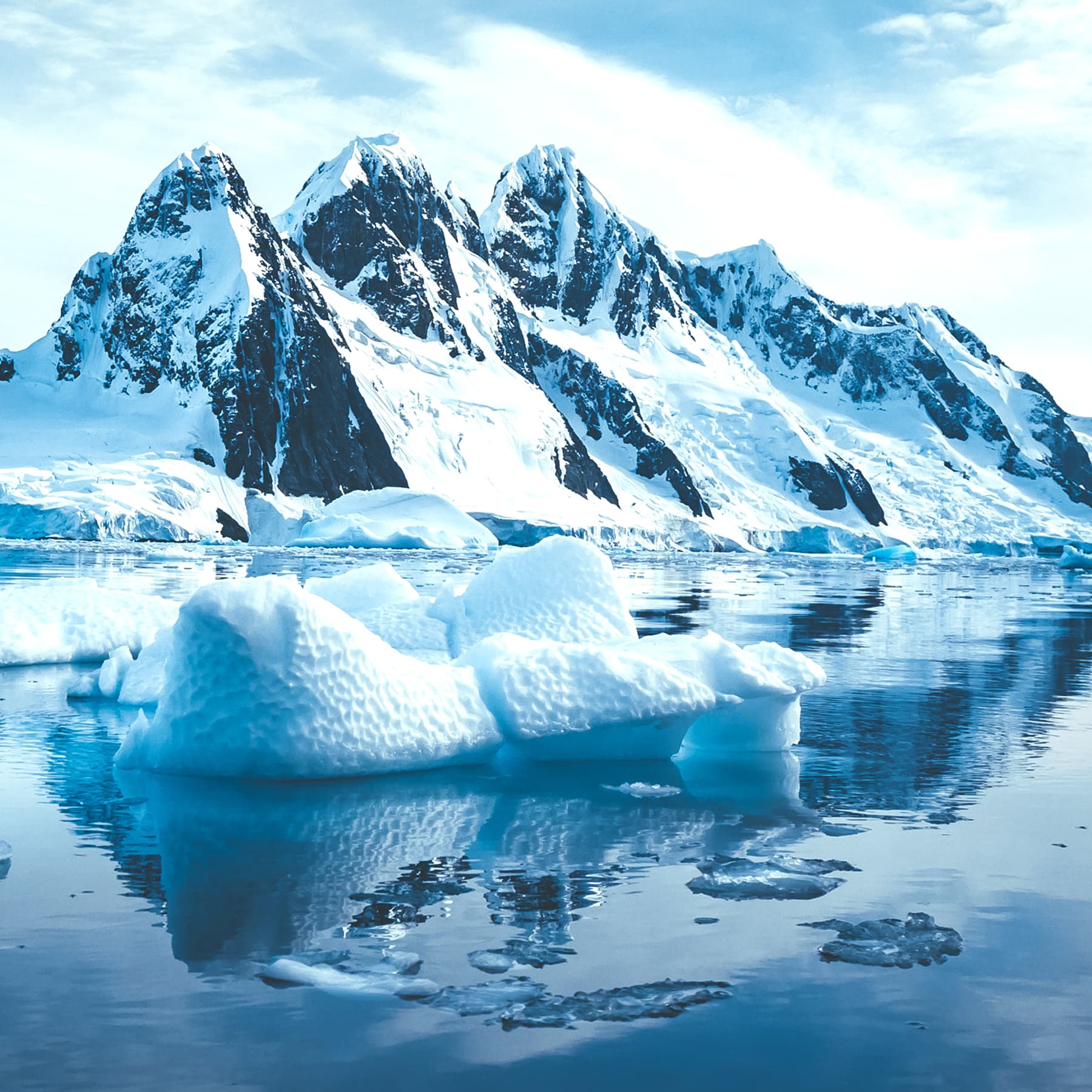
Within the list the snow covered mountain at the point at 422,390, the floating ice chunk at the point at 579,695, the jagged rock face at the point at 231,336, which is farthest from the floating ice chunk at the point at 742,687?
the jagged rock face at the point at 231,336

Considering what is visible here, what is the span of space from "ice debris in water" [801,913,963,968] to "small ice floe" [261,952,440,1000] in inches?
61.0

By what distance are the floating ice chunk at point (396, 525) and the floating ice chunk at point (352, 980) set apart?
71981mm

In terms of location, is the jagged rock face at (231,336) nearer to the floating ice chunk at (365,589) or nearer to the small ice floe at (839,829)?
the floating ice chunk at (365,589)

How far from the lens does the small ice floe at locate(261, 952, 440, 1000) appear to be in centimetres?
418

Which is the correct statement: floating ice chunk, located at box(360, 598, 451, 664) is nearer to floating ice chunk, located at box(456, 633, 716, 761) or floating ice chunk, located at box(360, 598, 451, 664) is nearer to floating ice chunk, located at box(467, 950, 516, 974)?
floating ice chunk, located at box(456, 633, 716, 761)

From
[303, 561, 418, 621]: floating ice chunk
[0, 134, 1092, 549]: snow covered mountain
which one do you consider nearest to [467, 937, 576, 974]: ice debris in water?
[303, 561, 418, 621]: floating ice chunk

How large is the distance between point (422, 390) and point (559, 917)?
396 feet

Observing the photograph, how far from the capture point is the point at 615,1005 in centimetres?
413

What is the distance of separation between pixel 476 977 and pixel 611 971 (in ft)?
1.63

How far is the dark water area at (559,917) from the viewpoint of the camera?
3.72 metres

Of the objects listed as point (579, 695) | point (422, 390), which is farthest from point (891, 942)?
point (422, 390)

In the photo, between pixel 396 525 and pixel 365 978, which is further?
pixel 396 525

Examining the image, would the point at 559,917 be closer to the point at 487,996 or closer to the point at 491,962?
the point at 491,962

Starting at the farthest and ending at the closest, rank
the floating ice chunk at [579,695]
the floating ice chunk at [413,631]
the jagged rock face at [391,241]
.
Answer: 1. the jagged rock face at [391,241]
2. the floating ice chunk at [413,631]
3. the floating ice chunk at [579,695]
